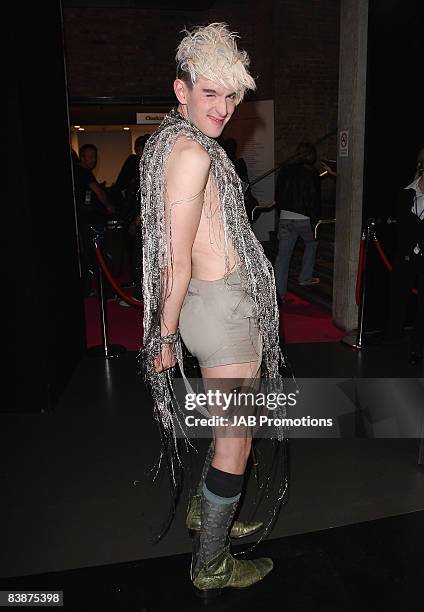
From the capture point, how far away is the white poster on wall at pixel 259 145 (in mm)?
9125

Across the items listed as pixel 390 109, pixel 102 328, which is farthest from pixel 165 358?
pixel 390 109

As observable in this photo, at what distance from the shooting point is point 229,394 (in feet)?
5.61

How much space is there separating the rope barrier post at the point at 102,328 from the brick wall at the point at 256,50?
6496mm

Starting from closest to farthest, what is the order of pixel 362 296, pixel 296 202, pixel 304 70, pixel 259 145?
1. pixel 362 296
2. pixel 296 202
3. pixel 259 145
4. pixel 304 70

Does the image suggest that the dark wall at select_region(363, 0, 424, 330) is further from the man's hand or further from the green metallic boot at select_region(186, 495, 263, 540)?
the man's hand

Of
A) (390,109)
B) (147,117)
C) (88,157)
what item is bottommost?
(88,157)

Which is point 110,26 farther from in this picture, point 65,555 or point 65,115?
point 65,555

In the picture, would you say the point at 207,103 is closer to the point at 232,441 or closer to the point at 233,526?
the point at 232,441

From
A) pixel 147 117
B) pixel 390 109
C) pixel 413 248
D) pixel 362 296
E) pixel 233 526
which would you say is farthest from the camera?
pixel 147 117

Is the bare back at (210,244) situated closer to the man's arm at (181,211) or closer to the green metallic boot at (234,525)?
the man's arm at (181,211)

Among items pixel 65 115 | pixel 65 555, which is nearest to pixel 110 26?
pixel 65 115

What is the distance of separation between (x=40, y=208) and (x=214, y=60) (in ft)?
6.55

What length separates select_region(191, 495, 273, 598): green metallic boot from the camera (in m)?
1.79

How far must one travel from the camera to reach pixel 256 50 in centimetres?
1019
